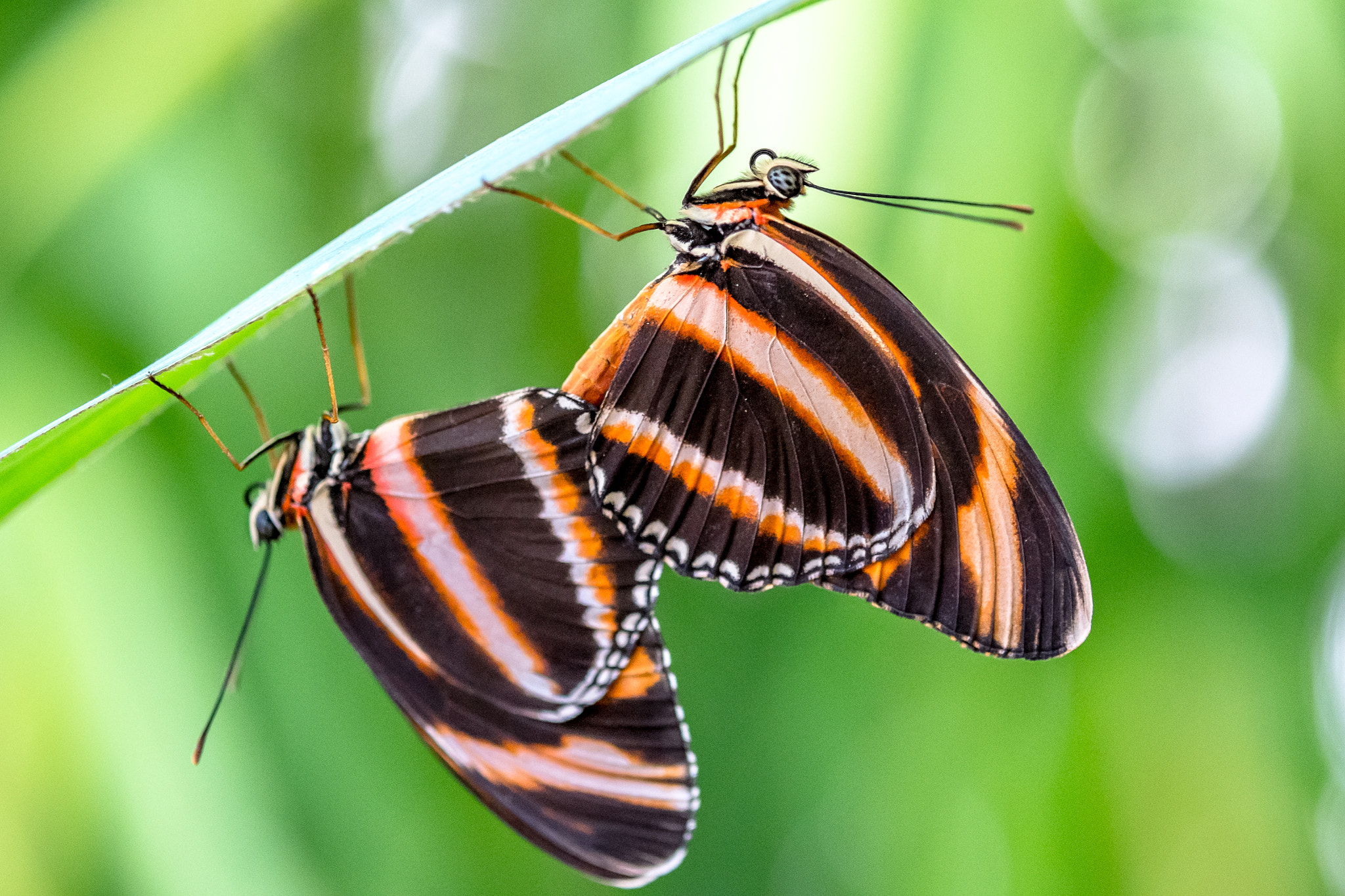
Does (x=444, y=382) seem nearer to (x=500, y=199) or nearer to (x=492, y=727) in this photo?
(x=500, y=199)

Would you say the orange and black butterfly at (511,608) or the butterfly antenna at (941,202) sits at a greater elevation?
the butterfly antenna at (941,202)

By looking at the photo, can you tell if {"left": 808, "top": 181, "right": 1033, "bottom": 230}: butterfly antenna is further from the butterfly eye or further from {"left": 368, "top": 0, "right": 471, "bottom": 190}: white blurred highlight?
{"left": 368, "top": 0, "right": 471, "bottom": 190}: white blurred highlight

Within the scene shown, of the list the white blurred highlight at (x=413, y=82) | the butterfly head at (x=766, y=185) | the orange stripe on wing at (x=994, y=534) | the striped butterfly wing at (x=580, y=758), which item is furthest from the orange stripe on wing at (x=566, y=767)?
the white blurred highlight at (x=413, y=82)

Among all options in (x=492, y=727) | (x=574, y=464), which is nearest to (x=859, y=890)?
(x=492, y=727)

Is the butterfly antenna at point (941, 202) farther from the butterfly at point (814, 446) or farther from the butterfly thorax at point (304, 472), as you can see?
the butterfly thorax at point (304, 472)

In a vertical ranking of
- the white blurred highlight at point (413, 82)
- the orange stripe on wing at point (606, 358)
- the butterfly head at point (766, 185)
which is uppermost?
the white blurred highlight at point (413, 82)

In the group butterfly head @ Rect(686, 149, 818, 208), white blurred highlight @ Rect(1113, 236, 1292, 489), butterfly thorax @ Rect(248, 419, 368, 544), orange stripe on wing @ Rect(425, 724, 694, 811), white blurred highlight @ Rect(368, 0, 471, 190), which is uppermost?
white blurred highlight @ Rect(368, 0, 471, 190)

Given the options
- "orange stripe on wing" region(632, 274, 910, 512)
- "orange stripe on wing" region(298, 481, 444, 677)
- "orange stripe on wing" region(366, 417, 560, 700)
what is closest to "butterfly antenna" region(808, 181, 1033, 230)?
"orange stripe on wing" region(632, 274, 910, 512)
